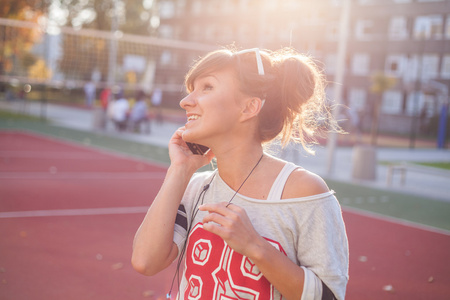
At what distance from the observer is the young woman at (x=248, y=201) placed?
1892 mm

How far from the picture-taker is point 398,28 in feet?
152

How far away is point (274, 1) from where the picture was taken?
52.2 meters

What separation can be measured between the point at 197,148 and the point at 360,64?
161ft

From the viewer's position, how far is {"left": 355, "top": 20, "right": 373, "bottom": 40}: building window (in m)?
47.8

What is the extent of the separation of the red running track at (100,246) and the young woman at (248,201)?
274cm

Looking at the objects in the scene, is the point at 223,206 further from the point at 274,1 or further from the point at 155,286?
the point at 274,1

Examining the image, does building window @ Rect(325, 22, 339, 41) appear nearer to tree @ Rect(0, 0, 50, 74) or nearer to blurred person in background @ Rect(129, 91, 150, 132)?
tree @ Rect(0, 0, 50, 74)

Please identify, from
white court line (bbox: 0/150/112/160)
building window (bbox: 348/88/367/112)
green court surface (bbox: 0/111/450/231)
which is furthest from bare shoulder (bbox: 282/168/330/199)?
building window (bbox: 348/88/367/112)

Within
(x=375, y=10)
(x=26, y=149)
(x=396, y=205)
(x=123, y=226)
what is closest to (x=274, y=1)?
(x=375, y=10)

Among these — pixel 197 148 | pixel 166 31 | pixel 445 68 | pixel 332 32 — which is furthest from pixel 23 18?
pixel 197 148

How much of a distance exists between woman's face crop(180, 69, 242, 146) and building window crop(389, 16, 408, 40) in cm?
4701

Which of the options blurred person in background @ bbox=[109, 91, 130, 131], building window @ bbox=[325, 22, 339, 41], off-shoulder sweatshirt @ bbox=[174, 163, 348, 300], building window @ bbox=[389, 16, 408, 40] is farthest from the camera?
building window @ bbox=[325, 22, 339, 41]

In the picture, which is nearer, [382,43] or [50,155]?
[50,155]

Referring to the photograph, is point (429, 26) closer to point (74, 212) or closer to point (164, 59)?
point (164, 59)
